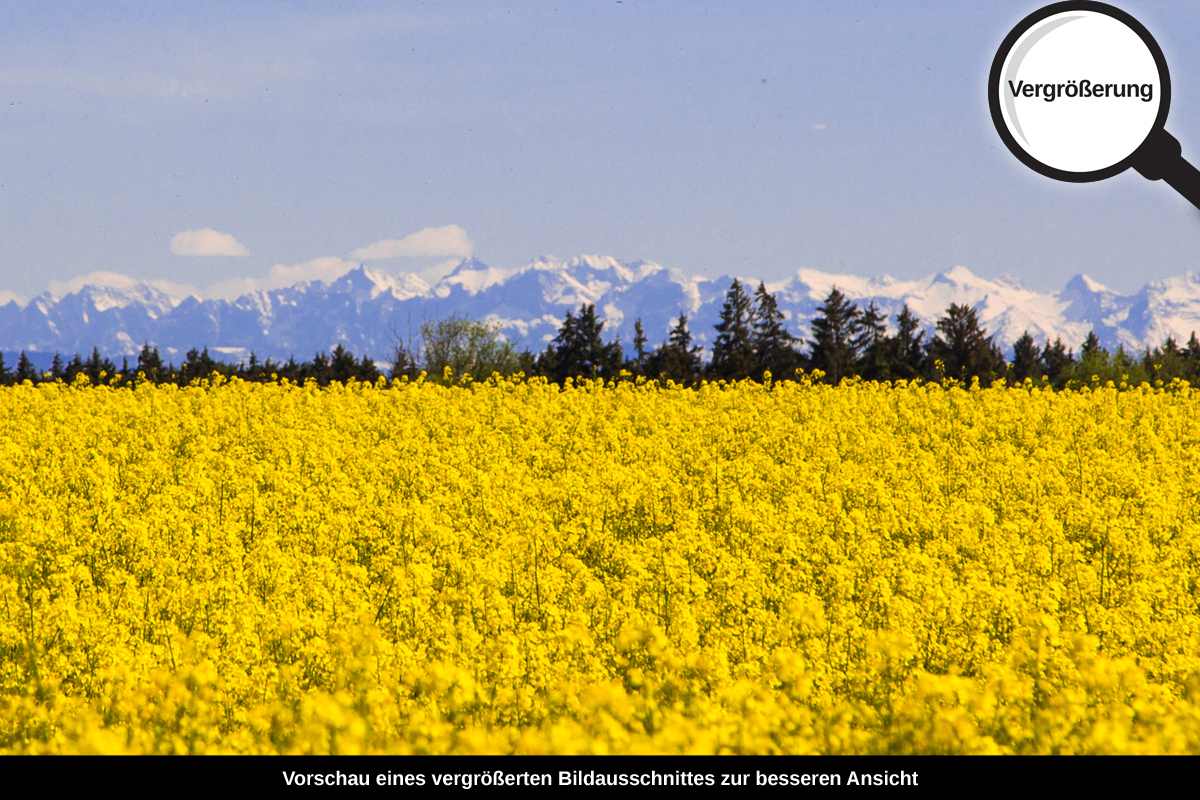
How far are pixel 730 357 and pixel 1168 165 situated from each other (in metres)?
68.0

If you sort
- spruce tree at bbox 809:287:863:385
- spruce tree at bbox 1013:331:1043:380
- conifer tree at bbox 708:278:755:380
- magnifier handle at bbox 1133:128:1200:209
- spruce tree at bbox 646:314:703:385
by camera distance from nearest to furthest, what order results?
magnifier handle at bbox 1133:128:1200:209 → spruce tree at bbox 646:314:703:385 → conifer tree at bbox 708:278:755:380 → spruce tree at bbox 809:287:863:385 → spruce tree at bbox 1013:331:1043:380

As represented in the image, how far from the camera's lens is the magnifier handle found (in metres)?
3.44


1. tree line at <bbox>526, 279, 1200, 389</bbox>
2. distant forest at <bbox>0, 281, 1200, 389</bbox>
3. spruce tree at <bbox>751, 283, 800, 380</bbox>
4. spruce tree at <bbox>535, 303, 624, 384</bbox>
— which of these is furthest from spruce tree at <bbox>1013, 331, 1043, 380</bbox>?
spruce tree at <bbox>535, 303, 624, 384</bbox>

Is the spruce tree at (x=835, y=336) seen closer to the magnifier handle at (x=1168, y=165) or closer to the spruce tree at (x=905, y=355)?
the spruce tree at (x=905, y=355)

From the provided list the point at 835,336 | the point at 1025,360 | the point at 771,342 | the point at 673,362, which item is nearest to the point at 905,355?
the point at 771,342

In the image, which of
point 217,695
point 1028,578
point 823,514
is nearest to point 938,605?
point 1028,578

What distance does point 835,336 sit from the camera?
3760 inches

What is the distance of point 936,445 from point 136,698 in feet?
40.5

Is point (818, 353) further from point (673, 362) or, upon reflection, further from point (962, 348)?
point (673, 362)

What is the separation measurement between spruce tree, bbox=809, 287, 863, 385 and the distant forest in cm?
12

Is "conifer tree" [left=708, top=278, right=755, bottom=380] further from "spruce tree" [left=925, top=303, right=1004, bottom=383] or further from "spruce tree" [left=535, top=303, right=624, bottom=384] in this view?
"spruce tree" [left=925, top=303, right=1004, bottom=383]

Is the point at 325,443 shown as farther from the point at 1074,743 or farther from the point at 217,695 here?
the point at 1074,743

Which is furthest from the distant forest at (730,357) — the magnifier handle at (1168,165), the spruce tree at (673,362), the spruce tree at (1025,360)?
the magnifier handle at (1168,165)

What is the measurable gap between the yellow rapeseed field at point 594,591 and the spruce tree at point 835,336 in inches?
2703
